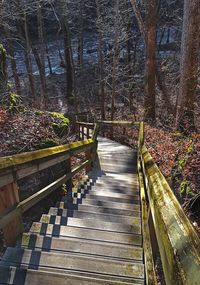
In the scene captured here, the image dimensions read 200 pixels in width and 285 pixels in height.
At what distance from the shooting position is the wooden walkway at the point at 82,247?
2.08 meters

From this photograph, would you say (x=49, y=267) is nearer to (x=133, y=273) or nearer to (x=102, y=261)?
(x=102, y=261)

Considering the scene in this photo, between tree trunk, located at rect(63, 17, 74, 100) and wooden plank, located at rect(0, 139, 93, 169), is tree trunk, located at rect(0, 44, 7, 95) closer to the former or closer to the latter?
wooden plank, located at rect(0, 139, 93, 169)

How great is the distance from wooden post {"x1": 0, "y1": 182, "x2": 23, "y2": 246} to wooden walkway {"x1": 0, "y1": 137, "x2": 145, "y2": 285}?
0.35 ft

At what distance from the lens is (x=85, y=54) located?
3184cm

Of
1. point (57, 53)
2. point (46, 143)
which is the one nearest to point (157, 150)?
point (46, 143)

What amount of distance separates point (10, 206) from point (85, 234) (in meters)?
1.02

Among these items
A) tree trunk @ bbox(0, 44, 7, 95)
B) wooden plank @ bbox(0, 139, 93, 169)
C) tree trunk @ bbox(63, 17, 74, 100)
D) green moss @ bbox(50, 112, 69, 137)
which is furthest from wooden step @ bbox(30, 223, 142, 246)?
tree trunk @ bbox(63, 17, 74, 100)

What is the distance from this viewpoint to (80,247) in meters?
2.62

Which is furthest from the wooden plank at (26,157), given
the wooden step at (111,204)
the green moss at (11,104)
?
the green moss at (11,104)

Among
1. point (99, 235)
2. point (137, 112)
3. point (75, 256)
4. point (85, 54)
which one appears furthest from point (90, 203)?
point (85, 54)

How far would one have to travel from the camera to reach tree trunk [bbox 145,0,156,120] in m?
12.9

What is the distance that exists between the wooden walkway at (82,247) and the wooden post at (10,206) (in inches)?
4.2

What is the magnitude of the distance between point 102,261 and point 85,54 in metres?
32.4

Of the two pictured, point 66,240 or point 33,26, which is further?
point 33,26
